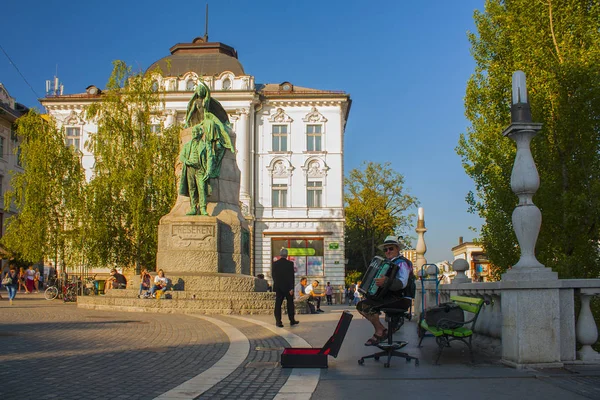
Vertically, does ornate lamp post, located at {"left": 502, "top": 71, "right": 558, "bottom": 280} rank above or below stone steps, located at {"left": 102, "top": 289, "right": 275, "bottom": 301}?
above

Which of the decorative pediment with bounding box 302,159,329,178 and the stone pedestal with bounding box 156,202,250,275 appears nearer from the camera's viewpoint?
the stone pedestal with bounding box 156,202,250,275

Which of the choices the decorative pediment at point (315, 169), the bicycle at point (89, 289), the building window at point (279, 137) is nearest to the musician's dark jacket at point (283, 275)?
the bicycle at point (89, 289)

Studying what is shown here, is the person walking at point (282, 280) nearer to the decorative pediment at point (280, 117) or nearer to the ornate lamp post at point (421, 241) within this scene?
the ornate lamp post at point (421, 241)

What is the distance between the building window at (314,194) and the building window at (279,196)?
1947 millimetres

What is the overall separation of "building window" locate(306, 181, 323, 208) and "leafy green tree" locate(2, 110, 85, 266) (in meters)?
23.7

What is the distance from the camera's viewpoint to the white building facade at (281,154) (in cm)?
4853

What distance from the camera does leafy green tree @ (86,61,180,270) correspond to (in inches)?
1101

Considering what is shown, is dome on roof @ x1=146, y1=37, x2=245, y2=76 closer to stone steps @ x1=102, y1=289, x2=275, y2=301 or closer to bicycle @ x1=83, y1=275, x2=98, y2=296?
bicycle @ x1=83, y1=275, x2=98, y2=296

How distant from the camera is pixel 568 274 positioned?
14.8 metres

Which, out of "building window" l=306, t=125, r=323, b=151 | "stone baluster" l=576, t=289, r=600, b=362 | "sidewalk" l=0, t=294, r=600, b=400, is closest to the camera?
"sidewalk" l=0, t=294, r=600, b=400

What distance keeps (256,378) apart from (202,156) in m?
13.2

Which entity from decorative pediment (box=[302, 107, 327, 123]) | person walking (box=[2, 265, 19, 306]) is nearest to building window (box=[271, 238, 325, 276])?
decorative pediment (box=[302, 107, 327, 123])

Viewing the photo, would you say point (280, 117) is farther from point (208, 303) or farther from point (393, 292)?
point (393, 292)

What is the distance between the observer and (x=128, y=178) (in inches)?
1098
